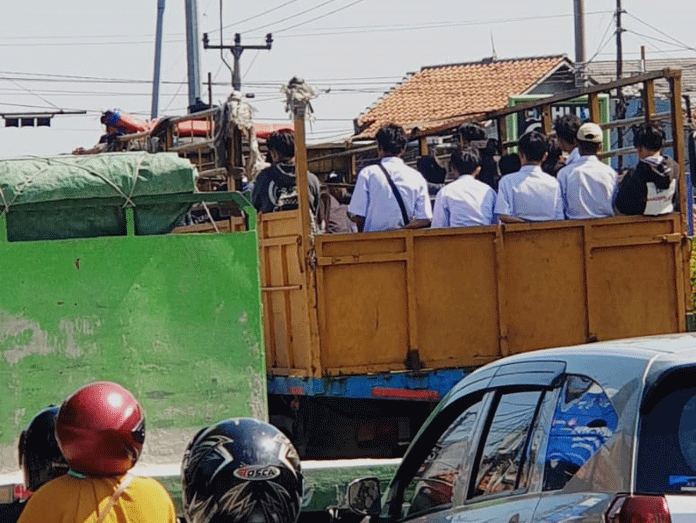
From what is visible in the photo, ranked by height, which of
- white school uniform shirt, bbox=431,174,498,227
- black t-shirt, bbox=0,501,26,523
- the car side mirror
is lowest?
black t-shirt, bbox=0,501,26,523

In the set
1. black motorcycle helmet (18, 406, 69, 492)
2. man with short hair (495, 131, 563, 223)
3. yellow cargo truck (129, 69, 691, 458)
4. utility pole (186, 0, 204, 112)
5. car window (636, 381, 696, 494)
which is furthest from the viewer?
utility pole (186, 0, 204, 112)

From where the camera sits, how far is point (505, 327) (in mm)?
9195

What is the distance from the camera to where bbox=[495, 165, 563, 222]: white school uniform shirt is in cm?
978

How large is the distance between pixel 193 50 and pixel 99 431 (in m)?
19.2

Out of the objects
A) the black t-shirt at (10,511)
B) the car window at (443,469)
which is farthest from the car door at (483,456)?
the black t-shirt at (10,511)

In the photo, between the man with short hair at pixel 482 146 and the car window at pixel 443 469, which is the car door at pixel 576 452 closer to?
the car window at pixel 443 469

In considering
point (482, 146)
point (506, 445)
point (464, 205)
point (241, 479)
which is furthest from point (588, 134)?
point (241, 479)

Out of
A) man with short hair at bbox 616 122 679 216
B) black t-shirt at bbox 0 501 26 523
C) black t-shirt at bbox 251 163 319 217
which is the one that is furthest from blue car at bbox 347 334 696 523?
black t-shirt at bbox 251 163 319 217

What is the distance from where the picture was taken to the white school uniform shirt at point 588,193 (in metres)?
9.88

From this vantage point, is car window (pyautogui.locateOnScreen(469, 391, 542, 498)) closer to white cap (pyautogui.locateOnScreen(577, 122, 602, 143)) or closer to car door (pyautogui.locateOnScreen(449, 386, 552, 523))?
car door (pyautogui.locateOnScreen(449, 386, 552, 523))

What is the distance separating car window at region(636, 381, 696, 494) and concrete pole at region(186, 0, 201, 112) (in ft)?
59.4

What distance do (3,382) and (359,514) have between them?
8.54 feet

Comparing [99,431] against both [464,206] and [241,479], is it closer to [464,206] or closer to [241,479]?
[241,479]

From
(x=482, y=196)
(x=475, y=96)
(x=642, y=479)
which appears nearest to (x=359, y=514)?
(x=642, y=479)
